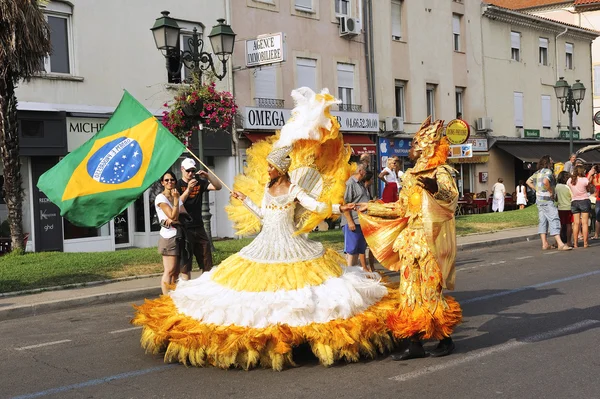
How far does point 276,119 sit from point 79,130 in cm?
679

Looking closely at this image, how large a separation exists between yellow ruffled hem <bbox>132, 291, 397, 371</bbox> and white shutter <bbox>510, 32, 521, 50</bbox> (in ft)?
101

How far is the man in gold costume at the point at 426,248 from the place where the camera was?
598cm

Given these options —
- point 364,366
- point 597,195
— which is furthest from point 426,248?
point 597,195

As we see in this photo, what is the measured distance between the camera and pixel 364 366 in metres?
6.02

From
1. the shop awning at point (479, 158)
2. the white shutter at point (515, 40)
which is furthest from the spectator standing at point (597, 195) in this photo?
the white shutter at point (515, 40)

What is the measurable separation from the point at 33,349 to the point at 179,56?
8226 mm

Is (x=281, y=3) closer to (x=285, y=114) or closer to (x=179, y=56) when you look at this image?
(x=285, y=114)

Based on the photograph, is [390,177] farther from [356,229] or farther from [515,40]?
[515,40]

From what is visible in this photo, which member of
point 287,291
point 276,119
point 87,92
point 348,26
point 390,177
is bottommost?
point 287,291

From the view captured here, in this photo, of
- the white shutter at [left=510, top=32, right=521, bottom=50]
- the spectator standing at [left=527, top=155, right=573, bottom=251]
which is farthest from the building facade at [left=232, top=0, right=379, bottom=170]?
the white shutter at [left=510, top=32, right=521, bottom=50]

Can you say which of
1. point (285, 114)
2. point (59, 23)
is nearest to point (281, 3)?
point (285, 114)

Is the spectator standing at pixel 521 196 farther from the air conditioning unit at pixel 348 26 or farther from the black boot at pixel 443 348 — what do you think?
the black boot at pixel 443 348

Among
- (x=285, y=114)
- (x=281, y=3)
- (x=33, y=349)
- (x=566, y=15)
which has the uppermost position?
(x=566, y=15)

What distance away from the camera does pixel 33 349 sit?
7473mm
